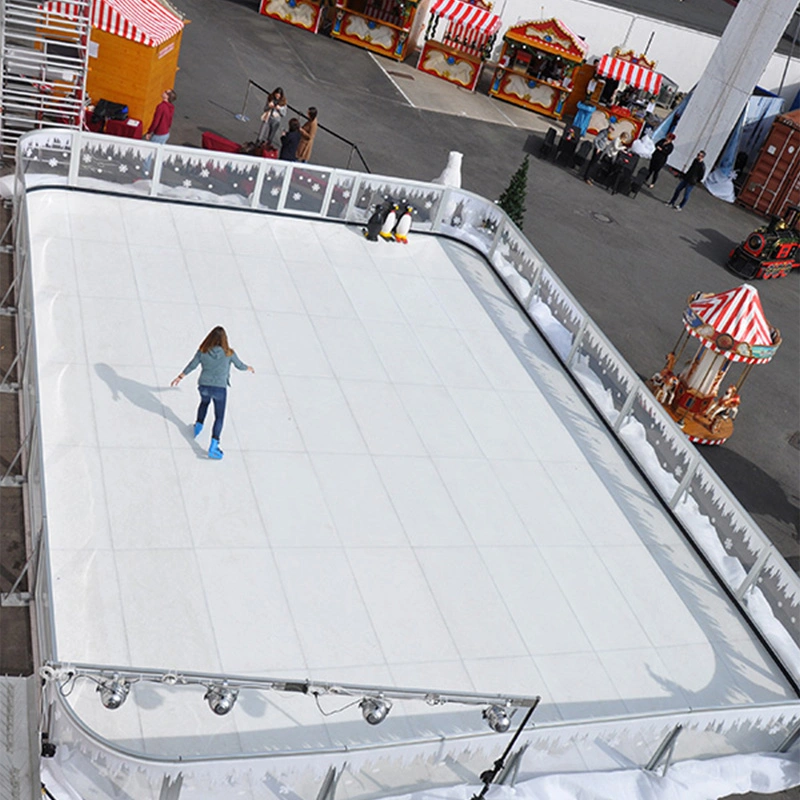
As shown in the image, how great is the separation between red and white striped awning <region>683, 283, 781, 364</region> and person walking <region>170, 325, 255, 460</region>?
7.99 meters

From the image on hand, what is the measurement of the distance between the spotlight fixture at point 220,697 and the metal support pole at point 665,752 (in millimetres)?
3915

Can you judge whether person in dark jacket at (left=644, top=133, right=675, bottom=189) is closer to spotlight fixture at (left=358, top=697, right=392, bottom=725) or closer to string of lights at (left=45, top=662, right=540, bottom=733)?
string of lights at (left=45, top=662, right=540, bottom=733)

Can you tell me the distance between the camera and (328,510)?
10.4m

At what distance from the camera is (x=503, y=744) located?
781 centimetres

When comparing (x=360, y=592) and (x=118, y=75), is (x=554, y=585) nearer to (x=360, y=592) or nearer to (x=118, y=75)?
(x=360, y=592)

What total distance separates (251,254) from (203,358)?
191 inches

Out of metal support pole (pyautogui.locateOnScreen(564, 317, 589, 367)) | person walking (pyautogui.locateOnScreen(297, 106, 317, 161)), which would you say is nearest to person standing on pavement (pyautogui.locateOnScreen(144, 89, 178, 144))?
person walking (pyautogui.locateOnScreen(297, 106, 317, 161))

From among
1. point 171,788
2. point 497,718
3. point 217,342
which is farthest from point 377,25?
point 171,788

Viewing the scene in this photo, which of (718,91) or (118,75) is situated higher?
(718,91)

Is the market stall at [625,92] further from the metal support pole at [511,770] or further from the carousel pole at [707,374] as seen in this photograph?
the metal support pole at [511,770]

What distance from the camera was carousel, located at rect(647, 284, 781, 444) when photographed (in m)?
14.9

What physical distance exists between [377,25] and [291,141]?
12472 mm

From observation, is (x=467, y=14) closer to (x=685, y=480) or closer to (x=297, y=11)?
(x=297, y=11)

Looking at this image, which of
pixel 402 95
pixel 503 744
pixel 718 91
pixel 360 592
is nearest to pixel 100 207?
pixel 360 592
